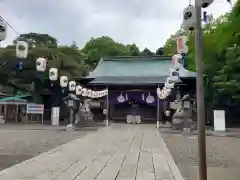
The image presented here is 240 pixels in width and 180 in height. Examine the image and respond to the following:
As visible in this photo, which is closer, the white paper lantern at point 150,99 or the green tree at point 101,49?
the white paper lantern at point 150,99

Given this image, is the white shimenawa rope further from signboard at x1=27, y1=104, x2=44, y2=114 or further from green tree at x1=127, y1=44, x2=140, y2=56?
green tree at x1=127, y1=44, x2=140, y2=56

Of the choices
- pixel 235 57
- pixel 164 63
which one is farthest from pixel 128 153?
pixel 164 63

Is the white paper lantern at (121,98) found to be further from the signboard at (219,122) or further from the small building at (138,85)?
the signboard at (219,122)

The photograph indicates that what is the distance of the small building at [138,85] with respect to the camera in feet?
87.8

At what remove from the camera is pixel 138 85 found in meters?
27.4

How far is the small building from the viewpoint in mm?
26766

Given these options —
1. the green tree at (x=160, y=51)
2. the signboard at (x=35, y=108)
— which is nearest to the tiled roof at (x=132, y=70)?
the signboard at (x=35, y=108)

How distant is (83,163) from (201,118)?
3.64 metres

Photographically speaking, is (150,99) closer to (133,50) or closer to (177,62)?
(177,62)

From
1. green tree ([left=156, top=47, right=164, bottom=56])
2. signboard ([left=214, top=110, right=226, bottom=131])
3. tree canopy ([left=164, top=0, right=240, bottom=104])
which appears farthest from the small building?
green tree ([left=156, top=47, right=164, bottom=56])

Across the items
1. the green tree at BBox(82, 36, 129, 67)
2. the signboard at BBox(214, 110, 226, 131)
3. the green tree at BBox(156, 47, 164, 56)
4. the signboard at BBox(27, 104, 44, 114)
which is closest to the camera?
the signboard at BBox(214, 110, 226, 131)

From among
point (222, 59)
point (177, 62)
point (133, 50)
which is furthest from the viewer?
point (133, 50)

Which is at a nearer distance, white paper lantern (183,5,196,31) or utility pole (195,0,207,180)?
utility pole (195,0,207,180)

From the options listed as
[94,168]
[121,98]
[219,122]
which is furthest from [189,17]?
[121,98]
